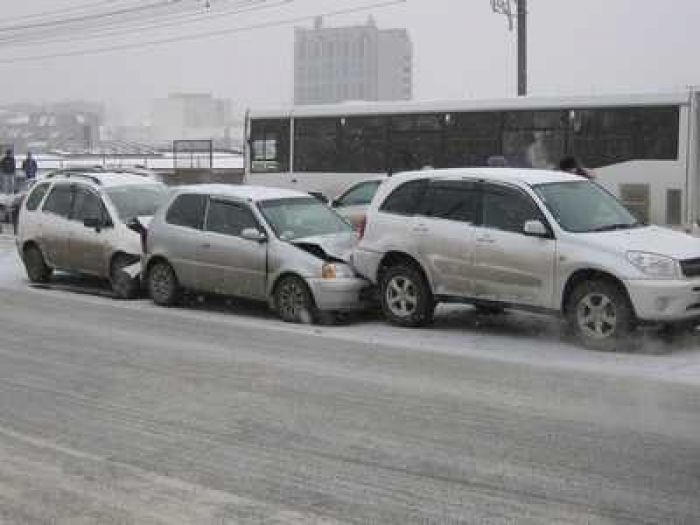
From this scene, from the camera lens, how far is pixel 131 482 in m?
6.18

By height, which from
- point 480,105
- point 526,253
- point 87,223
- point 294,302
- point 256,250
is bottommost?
point 294,302

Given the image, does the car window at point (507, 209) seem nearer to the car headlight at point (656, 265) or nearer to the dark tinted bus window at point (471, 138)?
the car headlight at point (656, 265)

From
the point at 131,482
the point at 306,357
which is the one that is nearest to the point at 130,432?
the point at 131,482

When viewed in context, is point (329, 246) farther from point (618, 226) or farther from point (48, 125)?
point (48, 125)

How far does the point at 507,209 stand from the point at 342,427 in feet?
15.6

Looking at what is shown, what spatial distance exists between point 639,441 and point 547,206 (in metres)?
4.72

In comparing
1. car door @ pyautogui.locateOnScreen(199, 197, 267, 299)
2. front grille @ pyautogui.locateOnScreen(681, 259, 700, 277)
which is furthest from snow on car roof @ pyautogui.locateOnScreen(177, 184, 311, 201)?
front grille @ pyautogui.locateOnScreen(681, 259, 700, 277)

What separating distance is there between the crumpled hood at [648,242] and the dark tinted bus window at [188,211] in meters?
5.29

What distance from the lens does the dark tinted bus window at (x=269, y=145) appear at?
26.3m

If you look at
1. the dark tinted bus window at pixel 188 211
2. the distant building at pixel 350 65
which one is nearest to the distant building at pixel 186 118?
the distant building at pixel 350 65

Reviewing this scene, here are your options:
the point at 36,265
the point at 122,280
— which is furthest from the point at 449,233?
the point at 36,265

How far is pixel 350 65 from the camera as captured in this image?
6619cm

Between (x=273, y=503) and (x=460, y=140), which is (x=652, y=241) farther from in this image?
(x=460, y=140)

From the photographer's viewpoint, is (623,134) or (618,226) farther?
(623,134)
